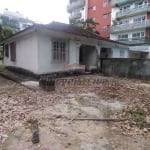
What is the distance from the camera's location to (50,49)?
10.7 meters

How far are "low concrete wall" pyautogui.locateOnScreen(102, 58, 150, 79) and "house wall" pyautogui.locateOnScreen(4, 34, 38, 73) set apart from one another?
5525 millimetres

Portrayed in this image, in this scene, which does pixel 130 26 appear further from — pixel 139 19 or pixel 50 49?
pixel 50 49

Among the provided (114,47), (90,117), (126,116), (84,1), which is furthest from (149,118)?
(84,1)

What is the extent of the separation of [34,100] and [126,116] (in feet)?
9.95

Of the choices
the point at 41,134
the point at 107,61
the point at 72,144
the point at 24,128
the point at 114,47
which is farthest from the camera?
the point at 114,47

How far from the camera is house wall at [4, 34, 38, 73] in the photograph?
34.0ft

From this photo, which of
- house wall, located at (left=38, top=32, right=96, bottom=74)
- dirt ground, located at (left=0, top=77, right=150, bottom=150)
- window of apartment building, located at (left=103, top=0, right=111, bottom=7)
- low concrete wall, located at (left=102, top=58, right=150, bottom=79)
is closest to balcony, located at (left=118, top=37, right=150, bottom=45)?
window of apartment building, located at (left=103, top=0, right=111, bottom=7)

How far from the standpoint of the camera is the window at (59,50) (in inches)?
434

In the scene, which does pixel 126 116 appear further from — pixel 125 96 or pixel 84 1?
pixel 84 1

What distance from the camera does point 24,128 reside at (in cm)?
400

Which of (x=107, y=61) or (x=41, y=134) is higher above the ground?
(x=107, y=61)

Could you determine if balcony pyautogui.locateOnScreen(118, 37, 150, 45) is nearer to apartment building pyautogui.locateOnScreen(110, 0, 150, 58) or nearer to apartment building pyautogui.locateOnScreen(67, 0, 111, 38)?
apartment building pyautogui.locateOnScreen(110, 0, 150, 58)

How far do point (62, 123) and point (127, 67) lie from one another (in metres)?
8.78

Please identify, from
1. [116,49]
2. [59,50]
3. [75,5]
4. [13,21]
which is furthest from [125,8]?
[13,21]
